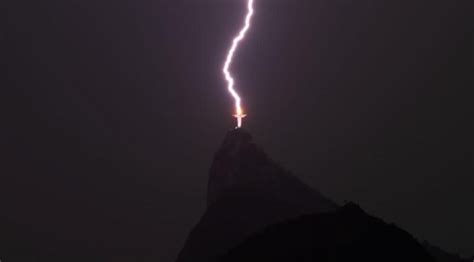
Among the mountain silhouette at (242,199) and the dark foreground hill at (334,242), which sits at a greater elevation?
the mountain silhouette at (242,199)

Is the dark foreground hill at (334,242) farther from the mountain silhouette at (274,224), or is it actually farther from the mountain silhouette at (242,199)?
the mountain silhouette at (242,199)

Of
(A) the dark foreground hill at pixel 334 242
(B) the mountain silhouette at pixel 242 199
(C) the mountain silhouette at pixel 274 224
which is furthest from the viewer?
(B) the mountain silhouette at pixel 242 199

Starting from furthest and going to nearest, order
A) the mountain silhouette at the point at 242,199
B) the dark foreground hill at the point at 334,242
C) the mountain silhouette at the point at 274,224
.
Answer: the mountain silhouette at the point at 242,199, the mountain silhouette at the point at 274,224, the dark foreground hill at the point at 334,242

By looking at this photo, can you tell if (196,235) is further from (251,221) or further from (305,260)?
(305,260)

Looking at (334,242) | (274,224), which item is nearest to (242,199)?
(274,224)

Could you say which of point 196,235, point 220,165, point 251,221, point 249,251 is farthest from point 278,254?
point 220,165

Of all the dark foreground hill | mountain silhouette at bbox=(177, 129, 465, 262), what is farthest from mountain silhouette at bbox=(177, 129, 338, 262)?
the dark foreground hill

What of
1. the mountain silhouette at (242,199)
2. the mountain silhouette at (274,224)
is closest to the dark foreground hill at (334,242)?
the mountain silhouette at (274,224)

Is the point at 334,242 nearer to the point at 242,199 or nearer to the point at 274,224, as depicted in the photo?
the point at 274,224

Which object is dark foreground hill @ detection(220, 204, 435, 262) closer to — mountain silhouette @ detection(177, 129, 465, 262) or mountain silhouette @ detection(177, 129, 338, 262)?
mountain silhouette @ detection(177, 129, 465, 262)

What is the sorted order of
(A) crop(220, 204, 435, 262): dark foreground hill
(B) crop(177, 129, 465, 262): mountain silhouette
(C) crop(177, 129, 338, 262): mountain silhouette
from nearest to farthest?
(A) crop(220, 204, 435, 262): dark foreground hill, (B) crop(177, 129, 465, 262): mountain silhouette, (C) crop(177, 129, 338, 262): mountain silhouette

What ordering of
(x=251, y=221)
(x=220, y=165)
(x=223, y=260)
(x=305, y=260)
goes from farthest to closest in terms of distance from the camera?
(x=220, y=165)
(x=251, y=221)
(x=223, y=260)
(x=305, y=260)
